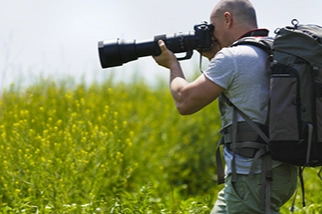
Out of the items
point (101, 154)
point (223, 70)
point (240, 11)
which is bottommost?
point (101, 154)

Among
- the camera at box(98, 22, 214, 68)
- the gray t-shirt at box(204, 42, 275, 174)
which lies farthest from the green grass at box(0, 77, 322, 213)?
the gray t-shirt at box(204, 42, 275, 174)

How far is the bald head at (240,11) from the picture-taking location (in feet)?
15.0

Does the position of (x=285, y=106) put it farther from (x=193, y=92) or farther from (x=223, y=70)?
(x=193, y=92)

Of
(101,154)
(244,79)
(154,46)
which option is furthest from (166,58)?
(101,154)

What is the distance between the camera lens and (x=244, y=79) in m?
4.29

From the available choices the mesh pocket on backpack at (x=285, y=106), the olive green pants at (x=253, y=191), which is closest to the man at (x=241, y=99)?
the olive green pants at (x=253, y=191)

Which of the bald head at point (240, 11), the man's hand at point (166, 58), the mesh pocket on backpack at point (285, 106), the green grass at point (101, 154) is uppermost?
the bald head at point (240, 11)

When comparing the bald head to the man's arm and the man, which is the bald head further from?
the man's arm

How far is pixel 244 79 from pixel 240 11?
0.49 meters

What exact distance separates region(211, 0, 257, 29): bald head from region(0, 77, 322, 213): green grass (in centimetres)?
134

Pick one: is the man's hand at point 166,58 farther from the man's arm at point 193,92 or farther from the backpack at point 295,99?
the backpack at point 295,99

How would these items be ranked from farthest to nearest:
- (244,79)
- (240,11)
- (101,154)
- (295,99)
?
(101,154)
(240,11)
(244,79)
(295,99)

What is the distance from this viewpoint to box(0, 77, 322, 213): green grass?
236 inches

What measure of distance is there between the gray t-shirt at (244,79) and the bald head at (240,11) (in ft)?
0.89
